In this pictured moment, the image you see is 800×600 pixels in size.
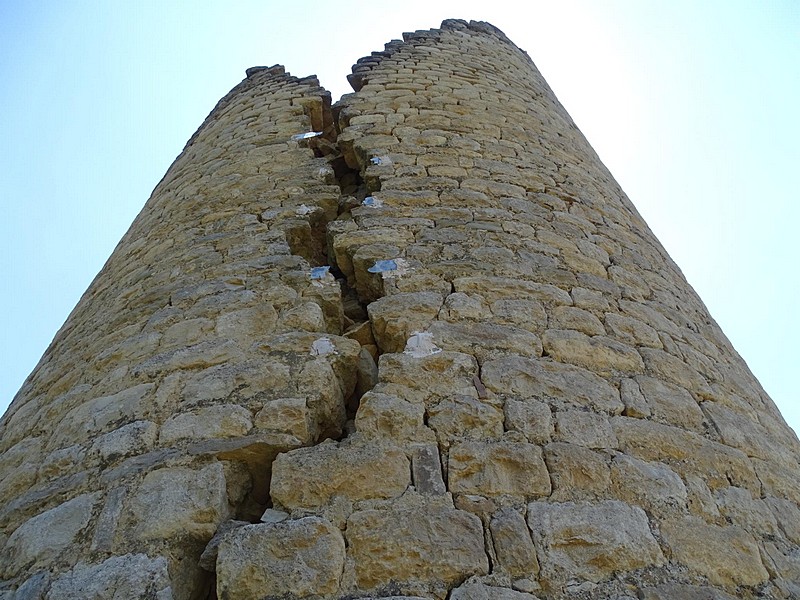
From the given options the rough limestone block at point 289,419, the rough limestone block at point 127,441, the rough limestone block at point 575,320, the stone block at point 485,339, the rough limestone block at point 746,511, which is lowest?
the rough limestone block at point 127,441

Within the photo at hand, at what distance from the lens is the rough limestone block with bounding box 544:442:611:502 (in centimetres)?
176

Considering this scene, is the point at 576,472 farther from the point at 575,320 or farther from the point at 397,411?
the point at 575,320

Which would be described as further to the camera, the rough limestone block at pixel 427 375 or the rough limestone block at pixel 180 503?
the rough limestone block at pixel 427 375

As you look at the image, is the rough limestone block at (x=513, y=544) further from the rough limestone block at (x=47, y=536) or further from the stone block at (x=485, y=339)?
the rough limestone block at (x=47, y=536)

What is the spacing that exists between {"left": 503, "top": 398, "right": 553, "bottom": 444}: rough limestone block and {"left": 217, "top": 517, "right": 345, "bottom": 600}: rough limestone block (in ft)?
1.94

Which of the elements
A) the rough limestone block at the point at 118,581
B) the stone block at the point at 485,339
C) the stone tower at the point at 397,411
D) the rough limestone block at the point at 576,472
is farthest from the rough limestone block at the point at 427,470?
the rough limestone block at the point at 118,581

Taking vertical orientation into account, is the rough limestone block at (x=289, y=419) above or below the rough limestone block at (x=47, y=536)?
above

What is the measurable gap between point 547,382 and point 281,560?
0.95m

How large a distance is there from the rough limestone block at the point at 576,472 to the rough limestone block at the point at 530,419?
44 millimetres

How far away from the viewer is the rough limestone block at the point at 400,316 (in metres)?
2.24

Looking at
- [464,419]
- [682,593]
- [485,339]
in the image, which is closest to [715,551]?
[682,593]

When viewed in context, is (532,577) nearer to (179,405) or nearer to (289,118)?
(179,405)

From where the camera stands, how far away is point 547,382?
207 centimetres

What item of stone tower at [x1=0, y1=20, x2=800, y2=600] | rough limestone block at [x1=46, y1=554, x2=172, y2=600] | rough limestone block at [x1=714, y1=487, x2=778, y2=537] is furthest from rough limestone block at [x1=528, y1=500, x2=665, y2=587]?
rough limestone block at [x1=46, y1=554, x2=172, y2=600]
